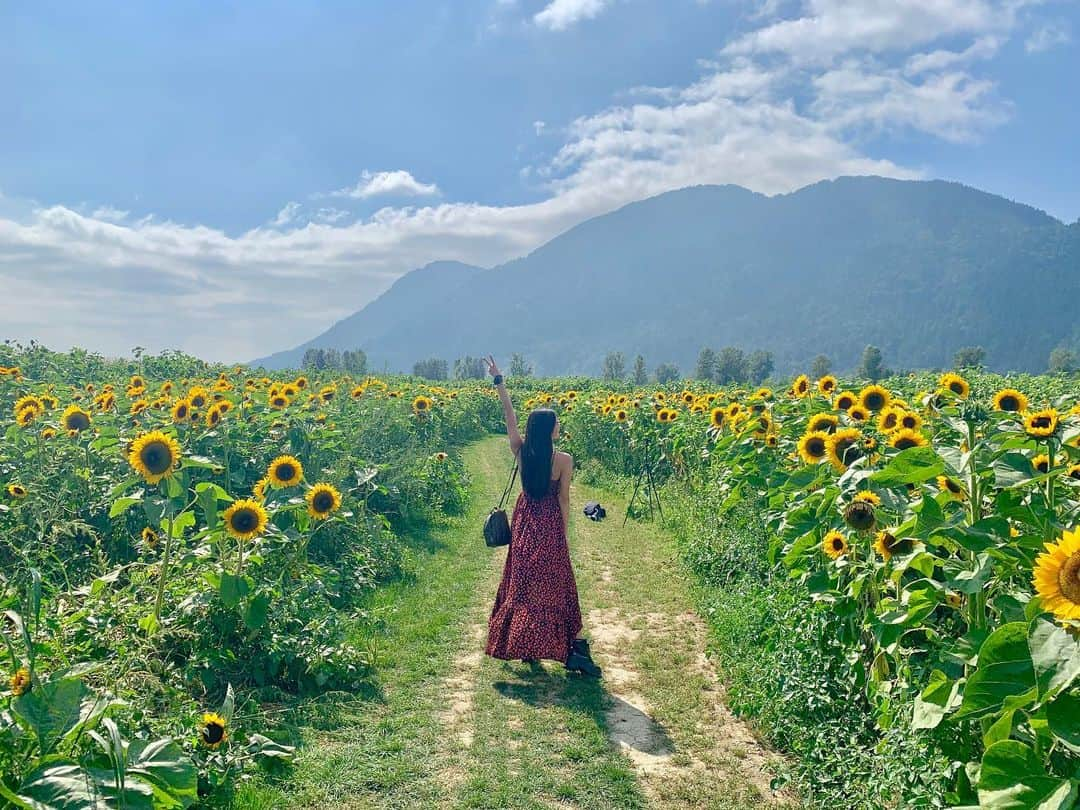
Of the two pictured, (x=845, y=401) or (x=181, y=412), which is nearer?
(x=845, y=401)

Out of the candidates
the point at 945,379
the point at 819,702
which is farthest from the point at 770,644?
the point at 945,379

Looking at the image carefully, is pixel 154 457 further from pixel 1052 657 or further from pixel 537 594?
pixel 1052 657

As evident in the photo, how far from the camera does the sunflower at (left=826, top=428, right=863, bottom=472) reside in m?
4.52

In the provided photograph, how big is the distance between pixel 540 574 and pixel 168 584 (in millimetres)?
2446

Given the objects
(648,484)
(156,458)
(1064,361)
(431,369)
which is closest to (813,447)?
(156,458)

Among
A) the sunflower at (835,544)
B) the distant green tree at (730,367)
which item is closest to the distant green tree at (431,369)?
the distant green tree at (730,367)

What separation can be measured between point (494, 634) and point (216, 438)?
3.23 metres

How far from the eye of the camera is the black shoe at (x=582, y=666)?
546 cm

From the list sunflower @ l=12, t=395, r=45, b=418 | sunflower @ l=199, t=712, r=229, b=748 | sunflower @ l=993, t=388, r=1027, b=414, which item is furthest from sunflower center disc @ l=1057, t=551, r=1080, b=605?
sunflower @ l=12, t=395, r=45, b=418

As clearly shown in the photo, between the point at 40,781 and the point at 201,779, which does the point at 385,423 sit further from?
the point at 40,781

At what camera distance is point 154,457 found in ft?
15.0

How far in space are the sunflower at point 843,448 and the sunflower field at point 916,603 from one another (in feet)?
0.04

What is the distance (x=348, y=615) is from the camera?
21.0 ft

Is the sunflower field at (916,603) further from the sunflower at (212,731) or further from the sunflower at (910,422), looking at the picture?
the sunflower at (212,731)
